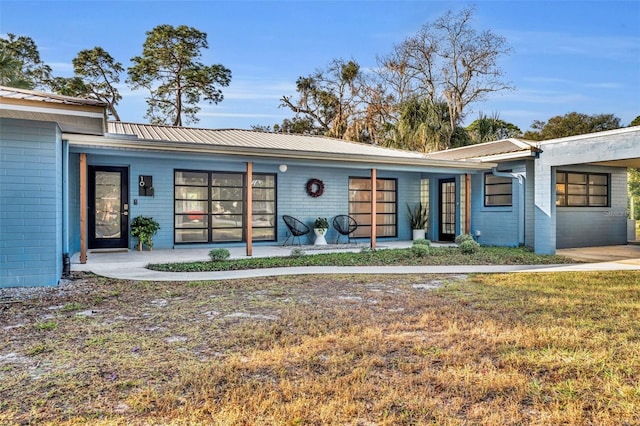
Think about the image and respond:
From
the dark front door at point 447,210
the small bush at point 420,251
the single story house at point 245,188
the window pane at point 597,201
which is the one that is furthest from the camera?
the dark front door at point 447,210

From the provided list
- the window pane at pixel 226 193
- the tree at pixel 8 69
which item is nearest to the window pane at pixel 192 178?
the window pane at pixel 226 193

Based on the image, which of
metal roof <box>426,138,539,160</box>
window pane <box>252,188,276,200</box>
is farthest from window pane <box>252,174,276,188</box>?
metal roof <box>426,138,539,160</box>

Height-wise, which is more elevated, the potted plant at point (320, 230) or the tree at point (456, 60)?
the tree at point (456, 60)

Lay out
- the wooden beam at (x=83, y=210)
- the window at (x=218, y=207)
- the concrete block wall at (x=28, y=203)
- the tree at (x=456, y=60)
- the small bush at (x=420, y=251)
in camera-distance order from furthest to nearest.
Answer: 1. the tree at (x=456, y=60)
2. the window at (x=218, y=207)
3. the small bush at (x=420, y=251)
4. the wooden beam at (x=83, y=210)
5. the concrete block wall at (x=28, y=203)

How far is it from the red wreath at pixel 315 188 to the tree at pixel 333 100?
13.2 metres

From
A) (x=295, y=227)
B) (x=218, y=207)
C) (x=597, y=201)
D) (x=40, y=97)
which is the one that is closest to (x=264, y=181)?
(x=218, y=207)

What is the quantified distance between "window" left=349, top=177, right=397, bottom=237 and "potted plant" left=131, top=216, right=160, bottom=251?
5.41 m

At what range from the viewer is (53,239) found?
19.5ft

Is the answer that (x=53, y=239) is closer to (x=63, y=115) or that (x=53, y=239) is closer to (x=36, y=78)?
(x=63, y=115)

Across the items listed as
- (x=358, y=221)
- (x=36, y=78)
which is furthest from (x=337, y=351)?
(x=36, y=78)

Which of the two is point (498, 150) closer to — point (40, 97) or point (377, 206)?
point (377, 206)

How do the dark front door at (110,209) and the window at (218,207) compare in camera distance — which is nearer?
the dark front door at (110,209)

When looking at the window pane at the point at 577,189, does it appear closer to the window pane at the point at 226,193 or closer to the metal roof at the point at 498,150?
the metal roof at the point at 498,150

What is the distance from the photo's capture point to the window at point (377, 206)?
41.8 feet
